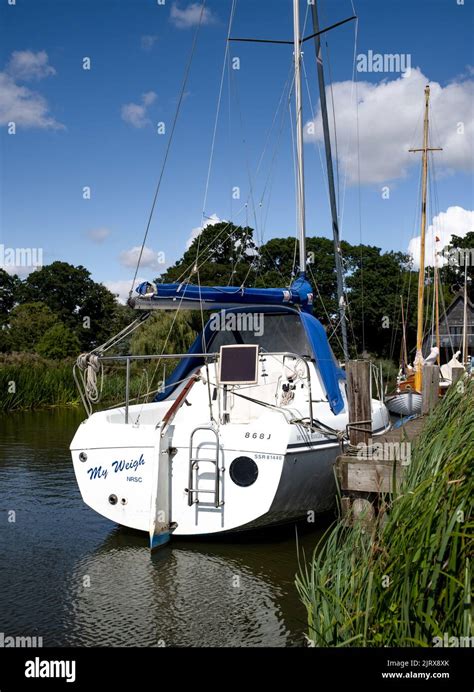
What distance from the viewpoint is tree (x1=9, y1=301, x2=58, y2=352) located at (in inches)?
1826

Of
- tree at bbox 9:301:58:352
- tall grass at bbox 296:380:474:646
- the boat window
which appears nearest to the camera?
tall grass at bbox 296:380:474:646

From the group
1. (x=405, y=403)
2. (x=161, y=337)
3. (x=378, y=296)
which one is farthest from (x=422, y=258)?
(x=378, y=296)

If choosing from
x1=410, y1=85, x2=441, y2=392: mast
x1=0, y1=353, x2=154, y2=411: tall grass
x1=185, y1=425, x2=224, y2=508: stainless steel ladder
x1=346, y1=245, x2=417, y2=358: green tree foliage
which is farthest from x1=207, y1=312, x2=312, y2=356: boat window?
x1=346, y1=245, x2=417, y2=358: green tree foliage

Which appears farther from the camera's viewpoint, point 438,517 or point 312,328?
point 312,328

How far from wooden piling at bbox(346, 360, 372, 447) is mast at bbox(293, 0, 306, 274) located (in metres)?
4.53

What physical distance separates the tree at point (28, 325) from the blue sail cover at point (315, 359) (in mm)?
35582

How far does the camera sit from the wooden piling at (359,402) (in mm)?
7762

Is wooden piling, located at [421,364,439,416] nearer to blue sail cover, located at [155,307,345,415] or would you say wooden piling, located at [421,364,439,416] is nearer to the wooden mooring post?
blue sail cover, located at [155,307,345,415]

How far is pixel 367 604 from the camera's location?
15.4 ft

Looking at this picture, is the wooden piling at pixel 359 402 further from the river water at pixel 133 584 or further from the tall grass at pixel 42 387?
the tall grass at pixel 42 387

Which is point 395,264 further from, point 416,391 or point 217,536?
point 217,536

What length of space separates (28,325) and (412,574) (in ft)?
149

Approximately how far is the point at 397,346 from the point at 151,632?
151 feet
